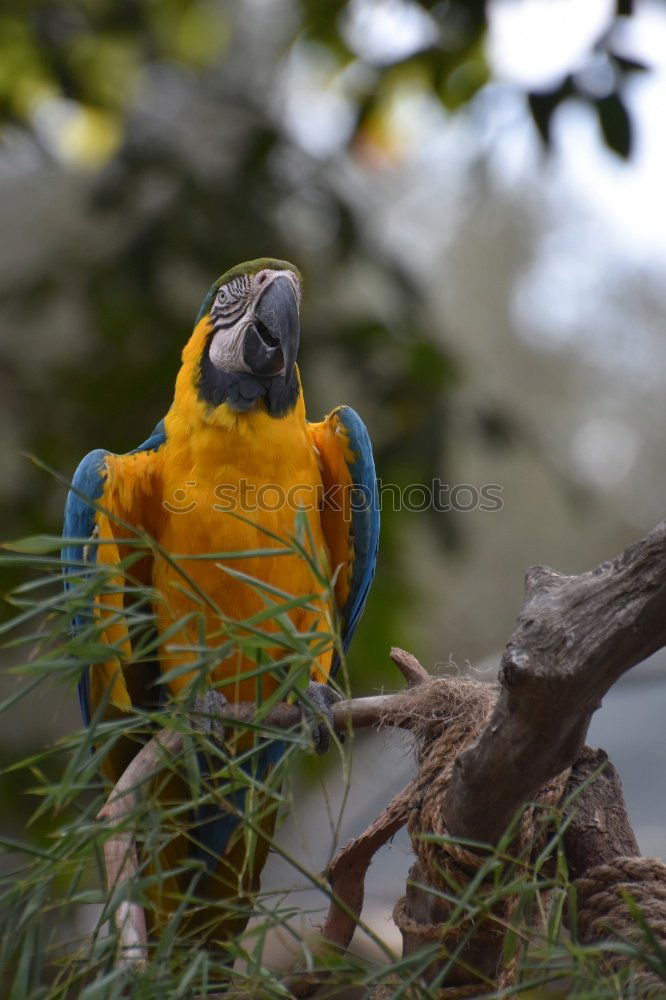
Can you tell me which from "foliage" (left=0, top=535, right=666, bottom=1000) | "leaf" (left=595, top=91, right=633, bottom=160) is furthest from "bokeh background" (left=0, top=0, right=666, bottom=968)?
"foliage" (left=0, top=535, right=666, bottom=1000)

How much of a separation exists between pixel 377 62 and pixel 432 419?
0.96 metres

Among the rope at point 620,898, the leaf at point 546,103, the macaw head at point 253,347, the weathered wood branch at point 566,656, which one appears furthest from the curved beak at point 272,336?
the rope at point 620,898

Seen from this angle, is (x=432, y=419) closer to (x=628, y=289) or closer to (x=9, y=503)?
(x=9, y=503)

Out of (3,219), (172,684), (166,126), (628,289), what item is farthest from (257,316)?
(628,289)

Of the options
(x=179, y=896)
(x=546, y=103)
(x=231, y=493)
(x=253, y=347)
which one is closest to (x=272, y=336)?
(x=253, y=347)

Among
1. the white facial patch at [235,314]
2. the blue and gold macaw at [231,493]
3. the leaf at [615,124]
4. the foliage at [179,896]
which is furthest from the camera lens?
the leaf at [615,124]

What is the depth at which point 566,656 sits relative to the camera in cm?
100

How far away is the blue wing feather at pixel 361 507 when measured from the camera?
6.68 feet

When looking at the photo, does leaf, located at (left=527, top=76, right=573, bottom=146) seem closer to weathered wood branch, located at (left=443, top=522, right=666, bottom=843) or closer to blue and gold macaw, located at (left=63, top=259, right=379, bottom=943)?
blue and gold macaw, located at (left=63, top=259, right=379, bottom=943)

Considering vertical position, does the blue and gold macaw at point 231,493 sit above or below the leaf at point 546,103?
below

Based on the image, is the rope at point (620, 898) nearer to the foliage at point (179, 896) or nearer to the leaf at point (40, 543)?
the foliage at point (179, 896)

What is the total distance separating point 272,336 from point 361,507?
38 cm

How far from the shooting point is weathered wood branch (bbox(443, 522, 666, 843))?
1.00m

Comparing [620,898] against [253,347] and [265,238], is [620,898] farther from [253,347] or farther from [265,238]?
[265,238]
